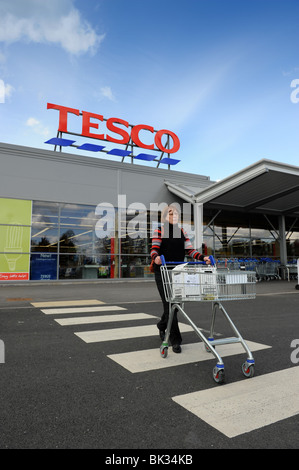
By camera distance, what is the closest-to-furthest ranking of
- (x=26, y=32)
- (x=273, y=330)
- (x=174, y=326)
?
(x=174, y=326) → (x=273, y=330) → (x=26, y=32)

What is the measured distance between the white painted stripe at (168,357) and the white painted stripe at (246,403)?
88 centimetres

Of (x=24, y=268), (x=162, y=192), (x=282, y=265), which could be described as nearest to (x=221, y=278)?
(x=24, y=268)

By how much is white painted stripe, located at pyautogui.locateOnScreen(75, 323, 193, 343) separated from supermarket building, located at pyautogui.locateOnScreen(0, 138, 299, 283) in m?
12.0

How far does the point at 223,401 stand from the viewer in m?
2.99

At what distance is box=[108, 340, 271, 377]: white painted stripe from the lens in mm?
4008

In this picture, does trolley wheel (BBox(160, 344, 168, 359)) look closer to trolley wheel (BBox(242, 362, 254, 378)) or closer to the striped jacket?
trolley wheel (BBox(242, 362, 254, 378))

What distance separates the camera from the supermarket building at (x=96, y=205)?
54.9 ft

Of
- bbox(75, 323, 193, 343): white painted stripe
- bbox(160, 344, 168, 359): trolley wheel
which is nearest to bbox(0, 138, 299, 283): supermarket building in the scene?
bbox(75, 323, 193, 343): white painted stripe

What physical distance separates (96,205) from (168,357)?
1533cm

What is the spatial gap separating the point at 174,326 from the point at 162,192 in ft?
55.5
